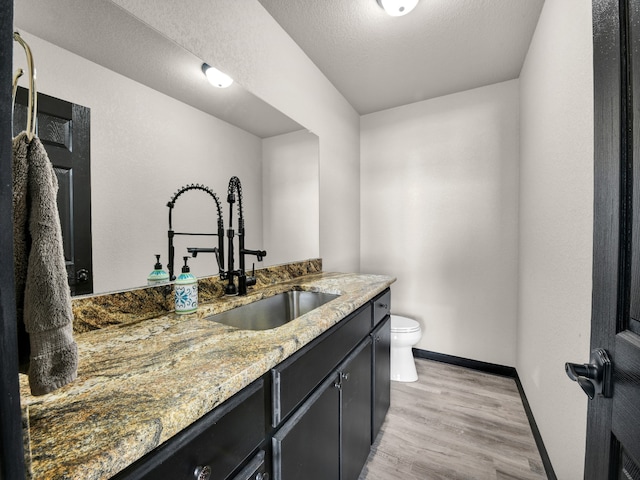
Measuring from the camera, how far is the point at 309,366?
0.90 meters

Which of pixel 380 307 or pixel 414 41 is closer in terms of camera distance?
pixel 380 307

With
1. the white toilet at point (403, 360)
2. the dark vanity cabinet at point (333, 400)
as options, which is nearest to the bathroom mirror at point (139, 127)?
the dark vanity cabinet at point (333, 400)

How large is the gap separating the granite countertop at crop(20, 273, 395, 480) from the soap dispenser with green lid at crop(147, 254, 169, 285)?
0.14m

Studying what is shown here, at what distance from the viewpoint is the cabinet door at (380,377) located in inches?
59.8

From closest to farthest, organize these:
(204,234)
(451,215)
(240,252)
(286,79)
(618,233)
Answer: (618,233) < (204,234) < (240,252) < (286,79) < (451,215)

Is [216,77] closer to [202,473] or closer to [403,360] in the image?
[202,473]

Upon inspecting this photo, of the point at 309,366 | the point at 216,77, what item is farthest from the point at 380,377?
the point at 216,77

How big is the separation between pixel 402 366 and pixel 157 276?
1.99m

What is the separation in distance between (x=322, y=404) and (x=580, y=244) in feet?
3.77

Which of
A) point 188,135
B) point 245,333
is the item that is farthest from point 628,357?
point 188,135

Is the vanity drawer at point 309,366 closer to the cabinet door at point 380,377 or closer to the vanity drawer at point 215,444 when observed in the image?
the vanity drawer at point 215,444

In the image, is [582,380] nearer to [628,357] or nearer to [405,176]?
[628,357]

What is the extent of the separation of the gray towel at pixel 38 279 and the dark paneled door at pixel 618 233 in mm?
926

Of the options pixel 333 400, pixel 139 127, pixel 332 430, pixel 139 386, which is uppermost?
pixel 139 127
